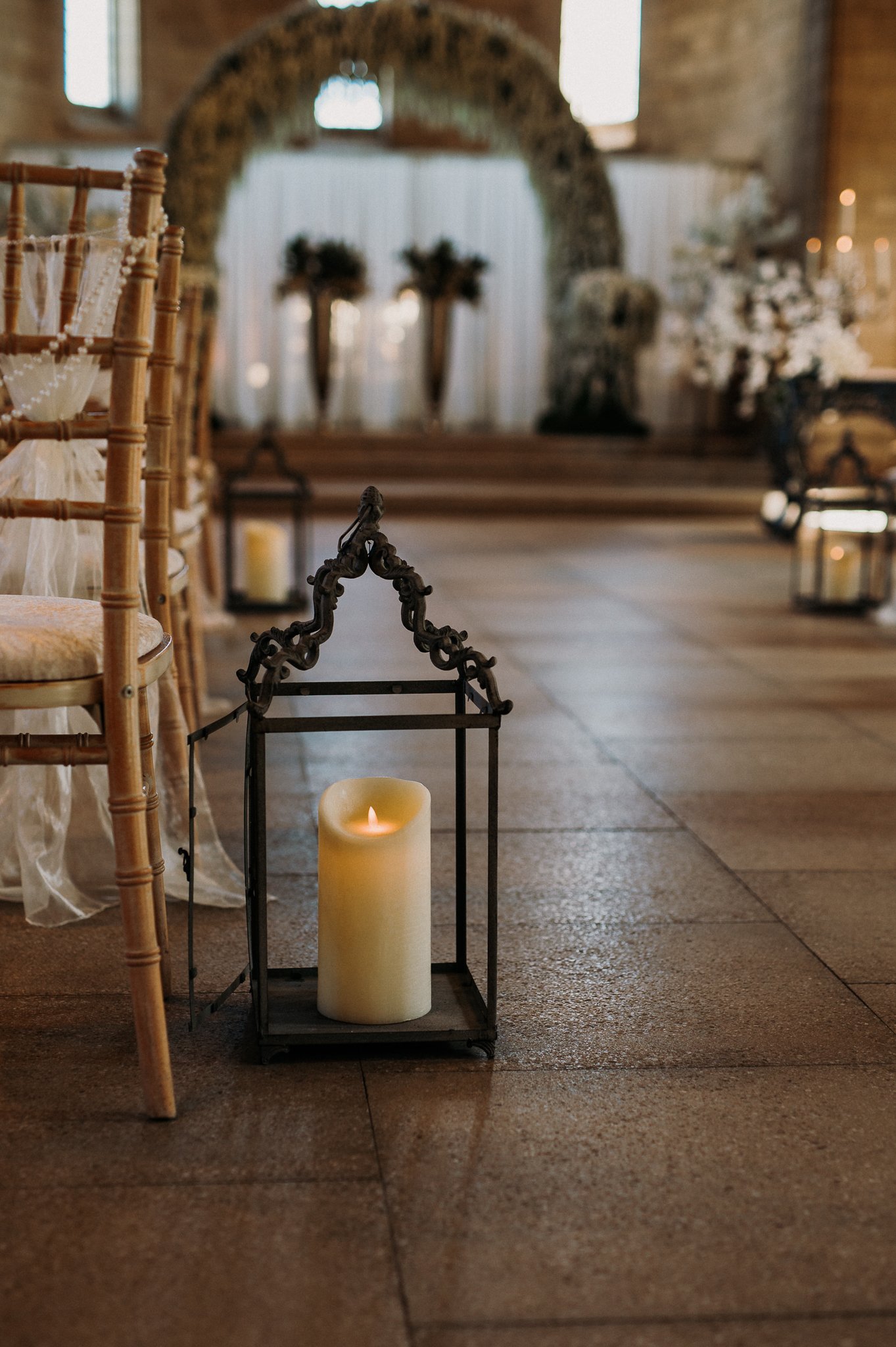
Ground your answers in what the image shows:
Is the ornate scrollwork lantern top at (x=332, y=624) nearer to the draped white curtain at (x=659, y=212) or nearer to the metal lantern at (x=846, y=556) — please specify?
the metal lantern at (x=846, y=556)

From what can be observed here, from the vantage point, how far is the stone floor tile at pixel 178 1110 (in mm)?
1438

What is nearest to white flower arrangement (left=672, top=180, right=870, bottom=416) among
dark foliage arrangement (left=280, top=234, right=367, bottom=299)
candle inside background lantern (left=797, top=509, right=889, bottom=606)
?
candle inside background lantern (left=797, top=509, right=889, bottom=606)

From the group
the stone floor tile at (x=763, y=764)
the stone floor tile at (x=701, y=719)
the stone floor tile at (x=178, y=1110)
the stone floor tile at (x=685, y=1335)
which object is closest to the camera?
the stone floor tile at (x=685, y=1335)

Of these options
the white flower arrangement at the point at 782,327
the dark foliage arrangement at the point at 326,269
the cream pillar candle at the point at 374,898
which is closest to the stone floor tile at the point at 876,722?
the cream pillar candle at the point at 374,898

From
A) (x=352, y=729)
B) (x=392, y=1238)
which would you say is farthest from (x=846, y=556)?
A: (x=392, y=1238)

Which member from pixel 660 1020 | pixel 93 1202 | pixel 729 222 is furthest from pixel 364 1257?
A: pixel 729 222

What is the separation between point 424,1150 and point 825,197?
11.9 metres

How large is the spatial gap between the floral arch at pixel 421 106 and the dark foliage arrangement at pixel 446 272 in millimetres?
1219

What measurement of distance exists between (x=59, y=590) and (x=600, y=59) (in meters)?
15.5

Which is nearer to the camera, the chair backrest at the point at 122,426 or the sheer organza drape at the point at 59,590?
the chair backrest at the point at 122,426

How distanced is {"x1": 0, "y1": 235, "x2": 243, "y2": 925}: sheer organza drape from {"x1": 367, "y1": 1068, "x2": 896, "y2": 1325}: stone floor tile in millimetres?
749

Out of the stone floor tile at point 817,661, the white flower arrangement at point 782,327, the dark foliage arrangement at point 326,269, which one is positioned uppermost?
the dark foliage arrangement at point 326,269

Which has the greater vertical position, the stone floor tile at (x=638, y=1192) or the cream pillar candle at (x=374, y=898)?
the cream pillar candle at (x=374, y=898)

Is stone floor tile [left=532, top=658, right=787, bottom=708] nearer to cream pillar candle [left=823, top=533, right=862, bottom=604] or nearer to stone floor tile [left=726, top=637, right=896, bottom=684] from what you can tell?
stone floor tile [left=726, top=637, right=896, bottom=684]
